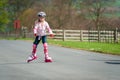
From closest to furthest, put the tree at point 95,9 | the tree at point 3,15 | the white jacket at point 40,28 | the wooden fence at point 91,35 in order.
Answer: the white jacket at point 40,28
the wooden fence at point 91,35
the tree at point 95,9
the tree at point 3,15

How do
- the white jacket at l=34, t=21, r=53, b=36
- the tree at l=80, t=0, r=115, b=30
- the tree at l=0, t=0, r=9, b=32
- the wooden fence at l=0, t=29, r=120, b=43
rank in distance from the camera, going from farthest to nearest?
the tree at l=0, t=0, r=9, b=32, the tree at l=80, t=0, r=115, b=30, the wooden fence at l=0, t=29, r=120, b=43, the white jacket at l=34, t=21, r=53, b=36

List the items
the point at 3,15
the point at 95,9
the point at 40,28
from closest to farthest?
1. the point at 40,28
2. the point at 95,9
3. the point at 3,15

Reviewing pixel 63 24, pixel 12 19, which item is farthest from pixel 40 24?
pixel 12 19

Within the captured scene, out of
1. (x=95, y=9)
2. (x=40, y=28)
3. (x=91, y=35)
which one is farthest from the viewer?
(x=95, y=9)

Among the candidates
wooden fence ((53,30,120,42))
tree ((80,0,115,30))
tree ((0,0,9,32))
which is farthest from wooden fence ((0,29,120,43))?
tree ((0,0,9,32))

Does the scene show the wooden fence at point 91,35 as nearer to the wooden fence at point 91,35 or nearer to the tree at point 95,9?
the wooden fence at point 91,35

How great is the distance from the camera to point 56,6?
79.2 m

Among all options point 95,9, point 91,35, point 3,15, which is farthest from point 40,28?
point 3,15

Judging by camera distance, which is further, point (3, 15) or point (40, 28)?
point (3, 15)

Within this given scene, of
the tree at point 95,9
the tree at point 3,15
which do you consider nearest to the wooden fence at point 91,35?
the tree at point 95,9

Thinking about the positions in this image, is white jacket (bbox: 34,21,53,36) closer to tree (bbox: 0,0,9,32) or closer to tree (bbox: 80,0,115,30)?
tree (bbox: 80,0,115,30)

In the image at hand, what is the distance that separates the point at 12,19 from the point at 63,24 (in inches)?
829

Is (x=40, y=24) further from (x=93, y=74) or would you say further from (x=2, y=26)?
(x=2, y=26)

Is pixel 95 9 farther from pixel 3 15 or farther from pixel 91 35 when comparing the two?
pixel 91 35
